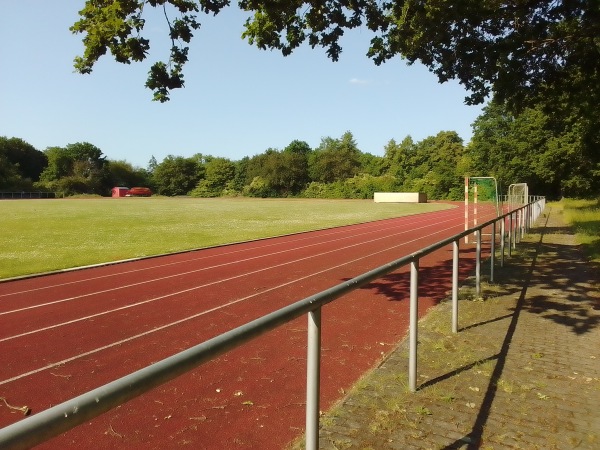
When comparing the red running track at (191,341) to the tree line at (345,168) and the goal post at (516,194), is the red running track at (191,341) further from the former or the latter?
the tree line at (345,168)

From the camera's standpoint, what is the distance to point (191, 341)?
5.59 metres

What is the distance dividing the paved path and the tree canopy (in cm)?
460

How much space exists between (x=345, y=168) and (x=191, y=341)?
86150 millimetres

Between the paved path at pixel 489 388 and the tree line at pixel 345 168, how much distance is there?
4470 cm

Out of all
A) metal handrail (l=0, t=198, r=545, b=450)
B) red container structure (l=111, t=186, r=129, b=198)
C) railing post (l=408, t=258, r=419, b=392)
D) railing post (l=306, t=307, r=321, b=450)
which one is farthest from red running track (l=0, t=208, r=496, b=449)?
red container structure (l=111, t=186, r=129, b=198)

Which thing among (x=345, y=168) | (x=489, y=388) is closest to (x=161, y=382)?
(x=489, y=388)

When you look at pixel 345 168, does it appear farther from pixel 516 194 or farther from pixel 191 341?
pixel 191 341

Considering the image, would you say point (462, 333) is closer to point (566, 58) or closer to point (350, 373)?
point (350, 373)

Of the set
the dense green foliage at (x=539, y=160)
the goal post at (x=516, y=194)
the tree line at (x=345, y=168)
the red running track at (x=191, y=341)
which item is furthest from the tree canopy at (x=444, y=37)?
the tree line at (x=345, y=168)

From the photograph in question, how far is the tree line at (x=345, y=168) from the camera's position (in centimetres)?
4900

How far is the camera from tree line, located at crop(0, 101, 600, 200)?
49.0 meters

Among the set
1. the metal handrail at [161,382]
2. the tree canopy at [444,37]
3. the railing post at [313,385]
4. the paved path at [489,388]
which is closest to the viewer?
the metal handrail at [161,382]

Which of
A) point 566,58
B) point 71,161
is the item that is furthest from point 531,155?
point 71,161

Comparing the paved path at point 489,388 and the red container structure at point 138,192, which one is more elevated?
the red container structure at point 138,192
